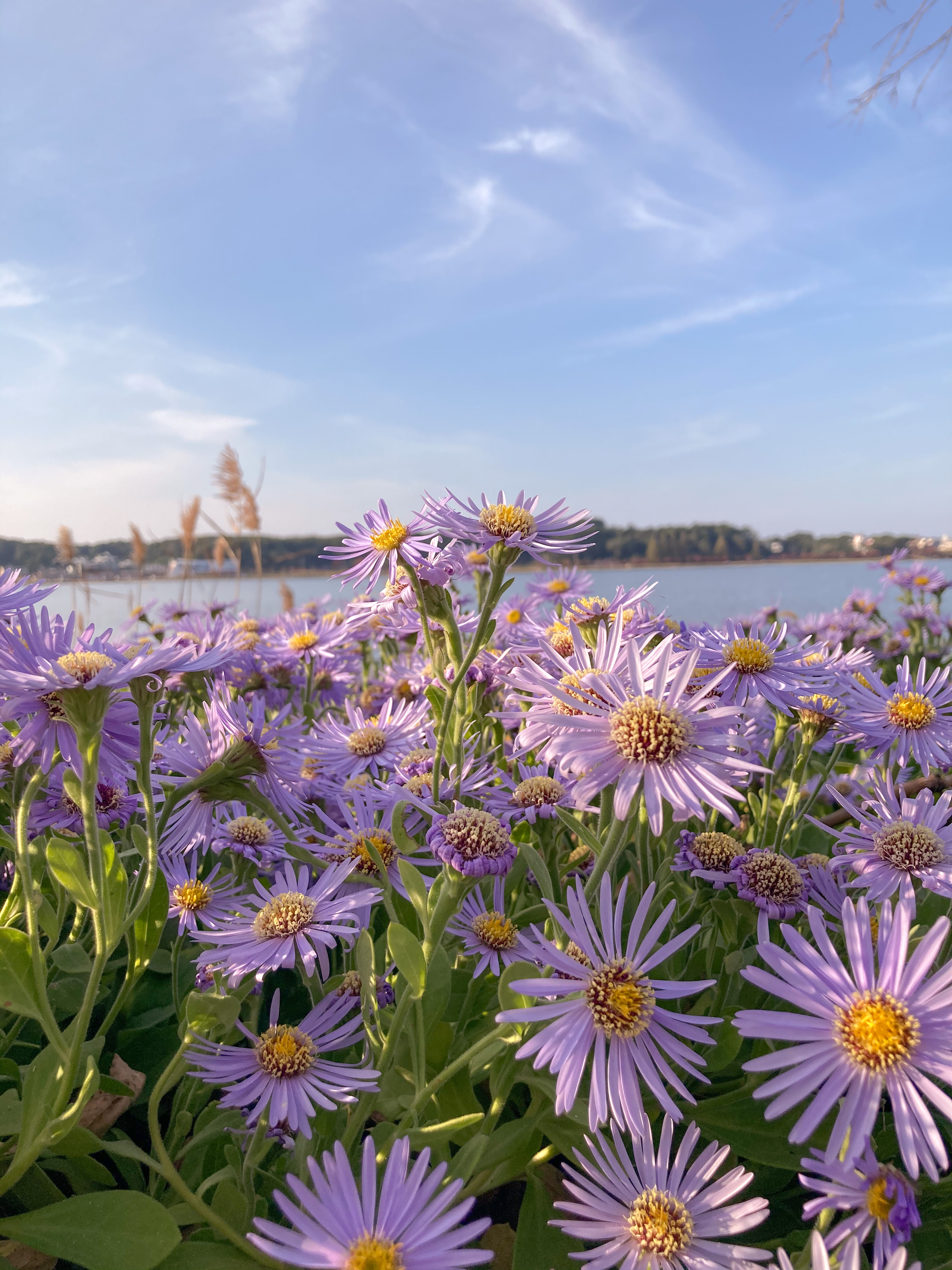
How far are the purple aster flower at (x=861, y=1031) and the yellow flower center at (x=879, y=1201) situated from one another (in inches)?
0.9

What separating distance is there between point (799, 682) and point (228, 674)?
158 cm

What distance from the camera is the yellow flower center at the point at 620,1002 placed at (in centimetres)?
85

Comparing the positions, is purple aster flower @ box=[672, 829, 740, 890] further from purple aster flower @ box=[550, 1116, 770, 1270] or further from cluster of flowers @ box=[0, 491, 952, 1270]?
purple aster flower @ box=[550, 1116, 770, 1270]

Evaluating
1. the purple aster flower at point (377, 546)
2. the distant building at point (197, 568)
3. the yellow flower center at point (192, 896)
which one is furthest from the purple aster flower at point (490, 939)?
the distant building at point (197, 568)

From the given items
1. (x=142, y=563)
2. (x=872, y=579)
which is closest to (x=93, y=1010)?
(x=142, y=563)

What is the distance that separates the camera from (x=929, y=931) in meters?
0.71

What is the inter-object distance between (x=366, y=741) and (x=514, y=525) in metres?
0.64

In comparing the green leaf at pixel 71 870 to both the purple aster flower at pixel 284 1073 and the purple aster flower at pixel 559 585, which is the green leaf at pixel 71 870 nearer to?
the purple aster flower at pixel 284 1073

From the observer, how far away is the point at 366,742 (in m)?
1.82

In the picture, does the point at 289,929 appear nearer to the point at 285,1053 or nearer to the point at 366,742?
the point at 285,1053

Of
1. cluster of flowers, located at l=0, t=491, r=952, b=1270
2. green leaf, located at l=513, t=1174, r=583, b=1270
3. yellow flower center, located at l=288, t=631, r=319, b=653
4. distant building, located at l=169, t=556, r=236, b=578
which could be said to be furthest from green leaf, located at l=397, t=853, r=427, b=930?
distant building, located at l=169, t=556, r=236, b=578

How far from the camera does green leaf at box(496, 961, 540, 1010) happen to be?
832 millimetres

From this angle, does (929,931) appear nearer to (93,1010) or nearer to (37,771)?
(37,771)

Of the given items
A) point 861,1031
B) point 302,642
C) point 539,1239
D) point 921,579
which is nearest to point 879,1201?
point 861,1031
